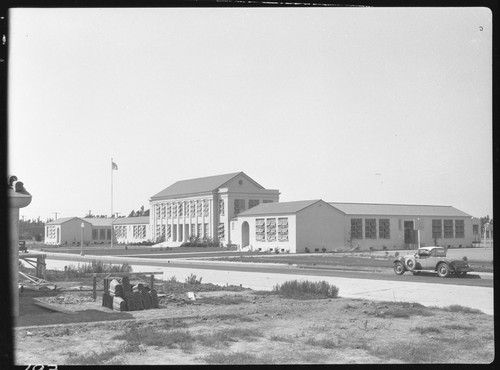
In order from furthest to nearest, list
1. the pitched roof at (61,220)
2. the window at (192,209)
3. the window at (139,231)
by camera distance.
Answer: the window at (139,231)
the pitched roof at (61,220)
the window at (192,209)

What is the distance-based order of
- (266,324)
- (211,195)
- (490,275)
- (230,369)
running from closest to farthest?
(230,369) < (266,324) < (490,275) < (211,195)

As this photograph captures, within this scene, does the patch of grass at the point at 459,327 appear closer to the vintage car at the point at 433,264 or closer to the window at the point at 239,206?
the vintage car at the point at 433,264

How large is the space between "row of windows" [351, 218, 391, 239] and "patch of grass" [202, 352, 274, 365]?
166 ft

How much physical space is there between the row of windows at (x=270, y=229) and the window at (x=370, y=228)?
923cm

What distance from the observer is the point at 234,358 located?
8.93 metres

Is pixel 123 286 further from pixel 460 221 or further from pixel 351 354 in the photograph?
pixel 460 221

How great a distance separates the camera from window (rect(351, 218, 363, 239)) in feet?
193

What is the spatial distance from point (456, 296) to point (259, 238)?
43.7m

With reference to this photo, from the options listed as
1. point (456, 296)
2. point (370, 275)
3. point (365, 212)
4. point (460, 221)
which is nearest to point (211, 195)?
point (365, 212)

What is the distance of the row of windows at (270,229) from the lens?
186ft

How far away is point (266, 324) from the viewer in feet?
39.9

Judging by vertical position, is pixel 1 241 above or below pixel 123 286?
above

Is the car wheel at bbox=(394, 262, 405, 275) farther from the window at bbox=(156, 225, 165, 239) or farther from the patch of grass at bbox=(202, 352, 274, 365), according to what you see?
the window at bbox=(156, 225, 165, 239)

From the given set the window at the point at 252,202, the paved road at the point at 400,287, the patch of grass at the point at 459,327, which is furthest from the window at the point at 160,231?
the patch of grass at the point at 459,327
